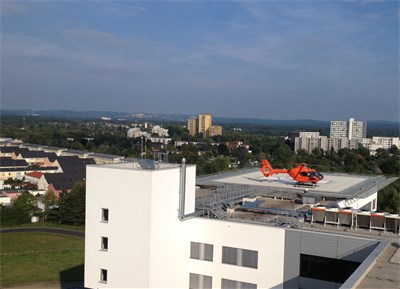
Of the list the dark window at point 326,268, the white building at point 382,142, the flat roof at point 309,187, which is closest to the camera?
the dark window at point 326,268

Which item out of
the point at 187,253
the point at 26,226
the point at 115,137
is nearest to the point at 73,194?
the point at 26,226

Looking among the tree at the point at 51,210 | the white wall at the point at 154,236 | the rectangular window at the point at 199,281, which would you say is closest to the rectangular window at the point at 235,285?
the white wall at the point at 154,236

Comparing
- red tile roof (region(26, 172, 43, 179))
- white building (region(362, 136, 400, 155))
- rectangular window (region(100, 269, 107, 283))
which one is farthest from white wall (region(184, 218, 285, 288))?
white building (region(362, 136, 400, 155))

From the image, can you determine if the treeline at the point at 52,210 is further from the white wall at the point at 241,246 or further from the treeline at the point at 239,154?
the white wall at the point at 241,246

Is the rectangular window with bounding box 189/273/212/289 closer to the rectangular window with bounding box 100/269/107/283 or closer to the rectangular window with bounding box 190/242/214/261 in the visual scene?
the rectangular window with bounding box 190/242/214/261

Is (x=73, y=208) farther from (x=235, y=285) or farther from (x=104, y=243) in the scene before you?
(x=235, y=285)

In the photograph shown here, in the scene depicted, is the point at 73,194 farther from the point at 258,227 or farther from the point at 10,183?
the point at 258,227
